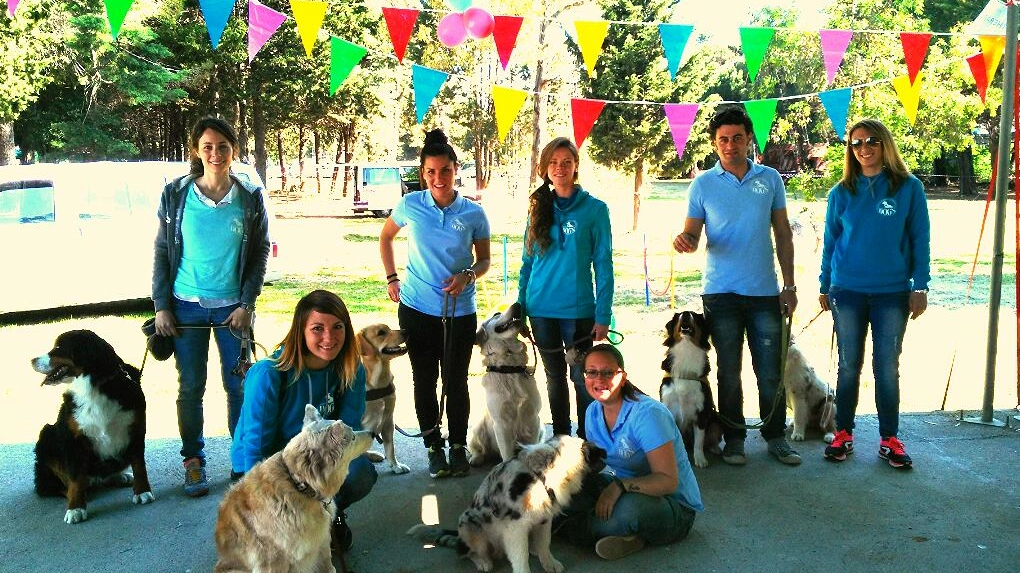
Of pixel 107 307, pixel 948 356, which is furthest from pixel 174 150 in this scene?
pixel 948 356

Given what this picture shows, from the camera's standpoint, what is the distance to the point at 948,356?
786 centimetres

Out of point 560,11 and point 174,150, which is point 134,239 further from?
point 174,150

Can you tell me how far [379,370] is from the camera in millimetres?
4227

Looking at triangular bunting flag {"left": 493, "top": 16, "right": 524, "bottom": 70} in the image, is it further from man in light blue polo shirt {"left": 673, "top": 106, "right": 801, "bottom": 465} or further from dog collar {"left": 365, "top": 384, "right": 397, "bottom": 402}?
dog collar {"left": 365, "top": 384, "right": 397, "bottom": 402}

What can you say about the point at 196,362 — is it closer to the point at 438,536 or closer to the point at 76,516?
the point at 76,516

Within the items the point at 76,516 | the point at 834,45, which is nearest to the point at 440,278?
the point at 76,516

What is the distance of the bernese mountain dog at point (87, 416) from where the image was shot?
3.76 meters

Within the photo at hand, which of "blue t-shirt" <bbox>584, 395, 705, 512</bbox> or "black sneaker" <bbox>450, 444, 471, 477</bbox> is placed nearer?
"blue t-shirt" <bbox>584, 395, 705, 512</bbox>

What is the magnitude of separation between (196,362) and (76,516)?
2.86ft

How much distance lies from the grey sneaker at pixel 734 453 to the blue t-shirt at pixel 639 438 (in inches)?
38.0

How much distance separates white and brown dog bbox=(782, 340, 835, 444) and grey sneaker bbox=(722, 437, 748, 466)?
1.83 ft

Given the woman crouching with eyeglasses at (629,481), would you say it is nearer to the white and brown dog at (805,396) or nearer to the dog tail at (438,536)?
the dog tail at (438,536)

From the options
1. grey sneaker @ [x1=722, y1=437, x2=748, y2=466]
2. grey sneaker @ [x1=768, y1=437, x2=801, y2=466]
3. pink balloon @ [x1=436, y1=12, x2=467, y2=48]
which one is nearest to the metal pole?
grey sneaker @ [x1=768, y1=437, x2=801, y2=466]

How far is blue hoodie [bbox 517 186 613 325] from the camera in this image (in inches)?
159
